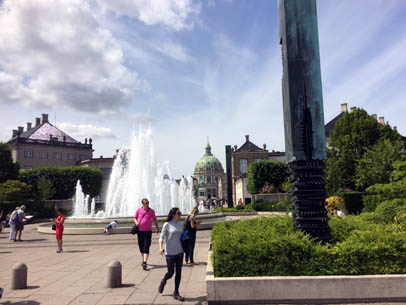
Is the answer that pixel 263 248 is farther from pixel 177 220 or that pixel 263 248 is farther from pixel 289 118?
pixel 289 118

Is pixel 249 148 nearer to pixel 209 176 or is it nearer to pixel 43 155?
pixel 43 155

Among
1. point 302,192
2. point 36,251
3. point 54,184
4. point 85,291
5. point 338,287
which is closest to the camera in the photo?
point 338,287

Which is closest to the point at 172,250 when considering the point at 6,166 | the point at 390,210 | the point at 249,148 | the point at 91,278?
the point at 91,278

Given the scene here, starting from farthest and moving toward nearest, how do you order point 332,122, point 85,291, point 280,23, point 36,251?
point 332,122 → point 36,251 → point 280,23 → point 85,291

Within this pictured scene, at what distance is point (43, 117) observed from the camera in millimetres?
74812

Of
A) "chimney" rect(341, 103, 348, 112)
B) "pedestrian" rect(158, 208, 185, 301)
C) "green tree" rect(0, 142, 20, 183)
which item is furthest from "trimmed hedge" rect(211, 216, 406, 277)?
"chimney" rect(341, 103, 348, 112)

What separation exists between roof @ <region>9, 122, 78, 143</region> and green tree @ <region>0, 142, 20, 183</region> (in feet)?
78.9

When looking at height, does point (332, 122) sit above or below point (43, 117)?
below

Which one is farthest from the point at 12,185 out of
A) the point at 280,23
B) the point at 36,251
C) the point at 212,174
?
the point at 212,174

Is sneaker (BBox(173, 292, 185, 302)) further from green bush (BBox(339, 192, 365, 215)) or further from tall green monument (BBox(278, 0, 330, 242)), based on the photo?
green bush (BBox(339, 192, 365, 215))

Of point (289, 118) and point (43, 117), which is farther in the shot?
point (43, 117)

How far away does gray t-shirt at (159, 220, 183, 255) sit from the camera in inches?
235

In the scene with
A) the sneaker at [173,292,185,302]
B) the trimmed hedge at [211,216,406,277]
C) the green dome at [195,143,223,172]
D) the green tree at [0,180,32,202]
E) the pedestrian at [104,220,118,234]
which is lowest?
the sneaker at [173,292,185,302]

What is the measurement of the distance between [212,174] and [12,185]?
117690 millimetres
